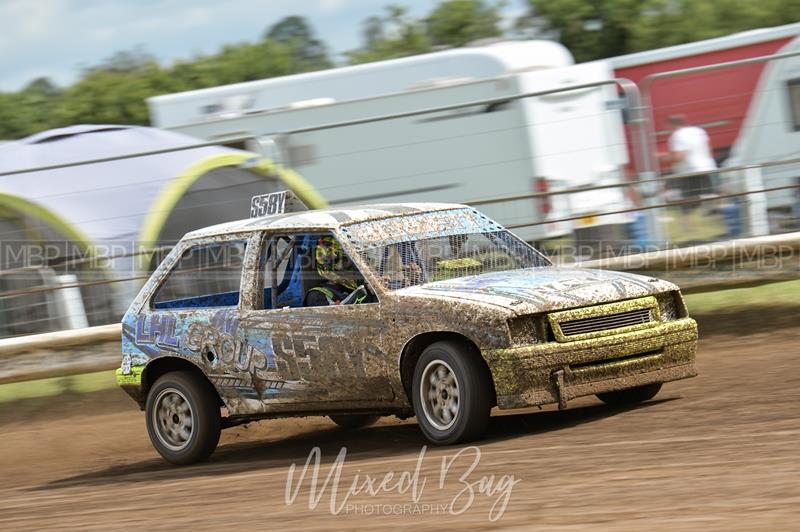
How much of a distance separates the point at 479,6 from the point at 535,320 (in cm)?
4378

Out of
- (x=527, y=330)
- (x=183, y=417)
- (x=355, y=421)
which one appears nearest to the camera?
(x=527, y=330)

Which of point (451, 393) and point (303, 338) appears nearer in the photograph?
point (451, 393)

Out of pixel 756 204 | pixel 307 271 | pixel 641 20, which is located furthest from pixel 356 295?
pixel 641 20

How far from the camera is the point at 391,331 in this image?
738 cm

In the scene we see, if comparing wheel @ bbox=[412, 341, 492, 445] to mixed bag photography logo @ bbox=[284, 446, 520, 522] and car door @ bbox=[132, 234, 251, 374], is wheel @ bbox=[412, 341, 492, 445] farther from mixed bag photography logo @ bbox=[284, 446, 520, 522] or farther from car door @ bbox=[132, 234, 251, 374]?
car door @ bbox=[132, 234, 251, 374]

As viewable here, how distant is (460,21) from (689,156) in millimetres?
38656

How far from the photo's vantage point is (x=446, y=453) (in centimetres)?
698

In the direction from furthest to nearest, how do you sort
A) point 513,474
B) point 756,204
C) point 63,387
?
point 63,387 → point 756,204 → point 513,474

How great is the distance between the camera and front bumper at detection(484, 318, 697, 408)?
6.96 metres

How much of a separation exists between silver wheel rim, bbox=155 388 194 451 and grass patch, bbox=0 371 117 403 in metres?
3.65

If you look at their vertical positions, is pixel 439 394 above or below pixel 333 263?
below

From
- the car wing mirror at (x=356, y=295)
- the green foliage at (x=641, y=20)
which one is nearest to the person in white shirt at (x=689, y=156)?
the car wing mirror at (x=356, y=295)

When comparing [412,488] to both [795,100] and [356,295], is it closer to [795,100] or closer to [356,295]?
[356,295]

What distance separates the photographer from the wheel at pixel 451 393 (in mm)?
7008
